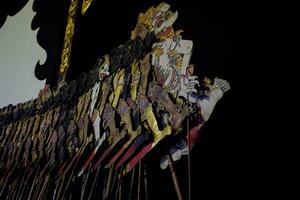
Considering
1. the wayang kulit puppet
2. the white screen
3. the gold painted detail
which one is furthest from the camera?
the white screen

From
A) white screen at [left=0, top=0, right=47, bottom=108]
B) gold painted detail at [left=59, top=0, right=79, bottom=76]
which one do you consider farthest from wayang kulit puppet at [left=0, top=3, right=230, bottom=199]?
white screen at [left=0, top=0, right=47, bottom=108]

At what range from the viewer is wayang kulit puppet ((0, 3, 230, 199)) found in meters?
0.91

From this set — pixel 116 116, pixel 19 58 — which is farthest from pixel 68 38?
pixel 116 116

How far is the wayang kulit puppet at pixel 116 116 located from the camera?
2.99 ft

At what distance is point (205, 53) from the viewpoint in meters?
0.92

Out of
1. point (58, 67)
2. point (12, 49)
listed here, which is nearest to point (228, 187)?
point (58, 67)

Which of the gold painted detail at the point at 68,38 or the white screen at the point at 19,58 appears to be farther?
the white screen at the point at 19,58

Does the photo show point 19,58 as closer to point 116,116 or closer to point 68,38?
point 68,38

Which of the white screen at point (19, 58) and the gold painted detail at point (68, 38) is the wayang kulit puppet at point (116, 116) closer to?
the gold painted detail at point (68, 38)

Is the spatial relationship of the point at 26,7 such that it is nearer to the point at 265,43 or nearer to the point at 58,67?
the point at 58,67

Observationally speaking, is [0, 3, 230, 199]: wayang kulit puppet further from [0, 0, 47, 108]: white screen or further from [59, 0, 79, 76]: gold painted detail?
[0, 0, 47, 108]: white screen

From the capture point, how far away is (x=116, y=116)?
1120 millimetres

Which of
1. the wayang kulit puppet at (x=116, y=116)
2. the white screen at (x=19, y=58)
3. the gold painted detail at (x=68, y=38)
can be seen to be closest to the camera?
the wayang kulit puppet at (x=116, y=116)

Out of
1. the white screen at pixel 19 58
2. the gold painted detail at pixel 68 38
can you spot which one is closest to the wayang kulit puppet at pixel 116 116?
the gold painted detail at pixel 68 38
